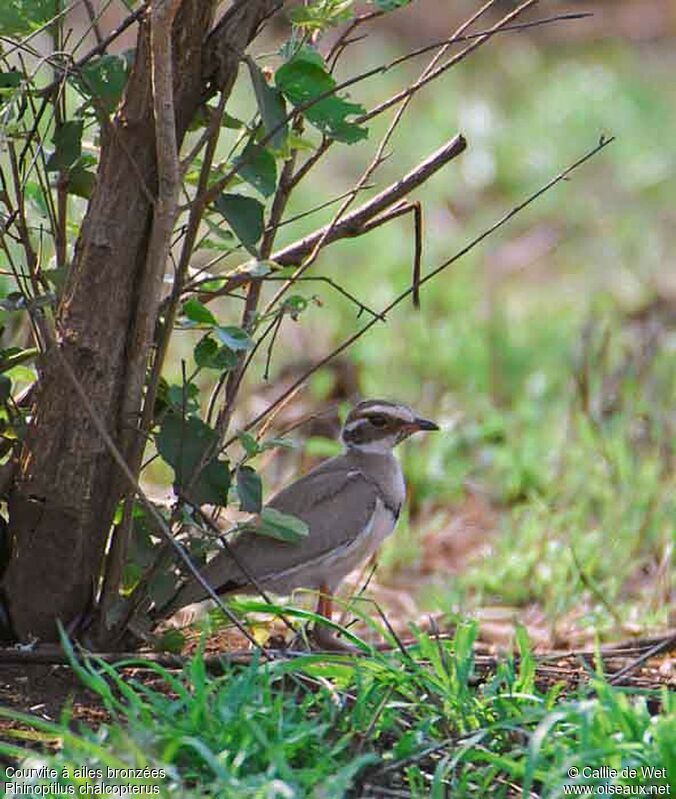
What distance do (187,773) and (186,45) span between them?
5.41 ft

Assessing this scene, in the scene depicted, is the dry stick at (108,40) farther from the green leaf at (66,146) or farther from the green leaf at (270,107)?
the green leaf at (270,107)

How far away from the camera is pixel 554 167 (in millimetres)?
10648

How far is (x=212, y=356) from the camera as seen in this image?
3.96 meters

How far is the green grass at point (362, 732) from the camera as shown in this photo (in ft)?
10.6

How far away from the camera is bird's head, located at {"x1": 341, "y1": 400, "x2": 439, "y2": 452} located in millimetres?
5293

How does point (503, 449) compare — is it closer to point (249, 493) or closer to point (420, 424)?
point (420, 424)

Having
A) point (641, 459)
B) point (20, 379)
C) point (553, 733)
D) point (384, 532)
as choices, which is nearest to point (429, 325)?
point (641, 459)

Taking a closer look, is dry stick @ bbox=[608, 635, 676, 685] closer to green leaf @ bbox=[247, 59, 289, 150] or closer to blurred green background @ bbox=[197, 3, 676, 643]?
blurred green background @ bbox=[197, 3, 676, 643]

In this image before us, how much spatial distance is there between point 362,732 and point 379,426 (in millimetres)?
1825

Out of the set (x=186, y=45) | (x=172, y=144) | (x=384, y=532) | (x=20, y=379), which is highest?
(x=186, y=45)

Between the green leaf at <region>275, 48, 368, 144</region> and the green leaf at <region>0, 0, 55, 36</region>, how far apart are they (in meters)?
0.56

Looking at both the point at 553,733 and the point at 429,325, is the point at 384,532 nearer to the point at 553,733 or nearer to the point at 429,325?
the point at 553,733

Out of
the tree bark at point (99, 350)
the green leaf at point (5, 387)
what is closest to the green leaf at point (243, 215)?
the tree bark at point (99, 350)

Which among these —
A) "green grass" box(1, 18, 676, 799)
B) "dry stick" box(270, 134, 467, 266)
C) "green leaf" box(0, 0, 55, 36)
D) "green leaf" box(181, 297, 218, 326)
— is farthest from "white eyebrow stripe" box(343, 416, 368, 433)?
"green leaf" box(0, 0, 55, 36)
